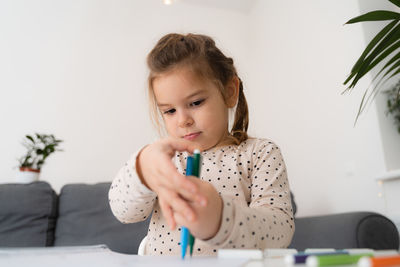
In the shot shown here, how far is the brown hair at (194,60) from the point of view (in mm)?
805

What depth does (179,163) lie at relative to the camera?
0.82m

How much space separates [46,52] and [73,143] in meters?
0.70

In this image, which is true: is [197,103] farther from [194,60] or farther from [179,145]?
[179,145]

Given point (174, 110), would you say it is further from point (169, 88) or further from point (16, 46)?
point (16, 46)

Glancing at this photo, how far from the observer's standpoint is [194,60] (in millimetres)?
816

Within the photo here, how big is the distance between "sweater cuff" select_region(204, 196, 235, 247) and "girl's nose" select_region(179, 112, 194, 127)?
316 mm

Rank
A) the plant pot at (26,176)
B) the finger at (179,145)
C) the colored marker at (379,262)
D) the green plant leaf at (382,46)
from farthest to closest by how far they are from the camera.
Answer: the plant pot at (26,176) → the green plant leaf at (382,46) → the finger at (179,145) → the colored marker at (379,262)

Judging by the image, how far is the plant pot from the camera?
1.91m

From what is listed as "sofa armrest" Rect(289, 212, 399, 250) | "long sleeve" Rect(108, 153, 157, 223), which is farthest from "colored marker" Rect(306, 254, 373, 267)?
"sofa armrest" Rect(289, 212, 399, 250)

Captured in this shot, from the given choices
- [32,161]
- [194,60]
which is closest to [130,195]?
[194,60]

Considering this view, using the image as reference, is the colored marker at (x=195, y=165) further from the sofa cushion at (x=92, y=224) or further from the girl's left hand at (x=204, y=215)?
the sofa cushion at (x=92, y=224)

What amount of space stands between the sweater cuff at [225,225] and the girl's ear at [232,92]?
1.49ft

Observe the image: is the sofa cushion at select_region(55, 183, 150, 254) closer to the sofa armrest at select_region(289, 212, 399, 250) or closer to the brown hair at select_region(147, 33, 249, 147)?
the sofa armrest at select_region(289, 212, 399, 250)

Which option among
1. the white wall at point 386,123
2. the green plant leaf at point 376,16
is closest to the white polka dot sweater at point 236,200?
the green plant leaf at point 376,16
